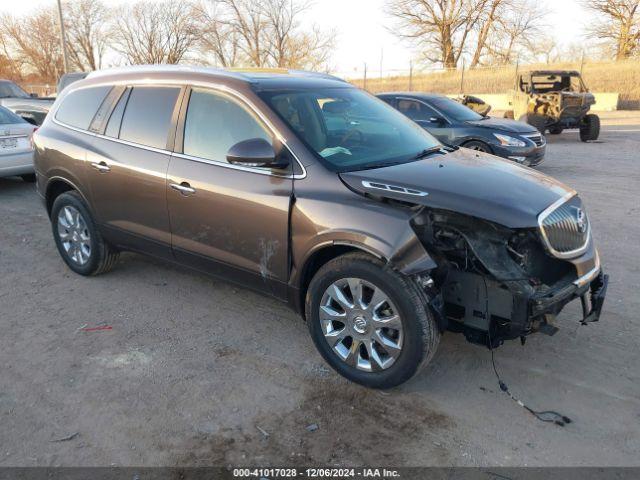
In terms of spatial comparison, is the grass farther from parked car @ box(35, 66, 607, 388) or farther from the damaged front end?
the damaged front end

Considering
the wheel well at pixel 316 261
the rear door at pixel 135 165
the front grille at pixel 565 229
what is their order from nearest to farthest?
the front grille at pixel 565 229 → the wheel well at pixel 316 261 → the rear door at pixel 135 165

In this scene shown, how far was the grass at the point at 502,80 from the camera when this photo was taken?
28.7 m

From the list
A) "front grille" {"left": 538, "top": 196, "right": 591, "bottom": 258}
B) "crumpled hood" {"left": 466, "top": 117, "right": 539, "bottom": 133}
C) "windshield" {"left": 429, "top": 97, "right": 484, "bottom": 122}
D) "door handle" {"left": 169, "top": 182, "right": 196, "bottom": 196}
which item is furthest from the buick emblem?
"windshield" {"left": 429, "top": 97, "right": 484, "bottom": 122}

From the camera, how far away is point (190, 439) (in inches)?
114

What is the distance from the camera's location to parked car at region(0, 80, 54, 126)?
1327 centimetres

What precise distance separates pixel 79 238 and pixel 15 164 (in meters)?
4.57

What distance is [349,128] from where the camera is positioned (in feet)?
13.2

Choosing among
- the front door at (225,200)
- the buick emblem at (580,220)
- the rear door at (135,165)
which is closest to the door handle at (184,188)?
the front door at (225,200)

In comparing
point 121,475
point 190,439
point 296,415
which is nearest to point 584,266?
point 296,415

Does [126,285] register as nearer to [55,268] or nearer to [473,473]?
[55,268]

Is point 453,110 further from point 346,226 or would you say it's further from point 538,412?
point 538,412

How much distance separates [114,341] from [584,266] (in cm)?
329

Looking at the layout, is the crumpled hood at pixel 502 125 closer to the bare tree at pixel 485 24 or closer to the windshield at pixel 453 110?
the windshield at pixel 453 110

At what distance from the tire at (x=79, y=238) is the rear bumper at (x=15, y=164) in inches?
161
